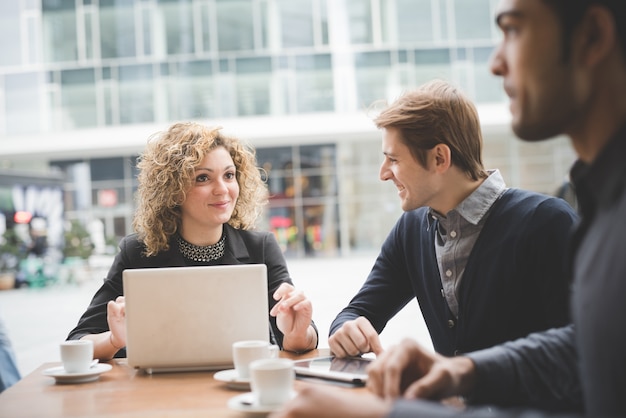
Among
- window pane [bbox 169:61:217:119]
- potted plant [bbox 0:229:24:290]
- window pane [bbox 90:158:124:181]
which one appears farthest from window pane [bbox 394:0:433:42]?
potted plant [bbox 0:229:24:290]

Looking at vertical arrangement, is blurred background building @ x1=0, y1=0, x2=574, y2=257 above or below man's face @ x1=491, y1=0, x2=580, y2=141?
above

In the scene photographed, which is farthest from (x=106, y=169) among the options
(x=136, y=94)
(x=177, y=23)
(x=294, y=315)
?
(x=294, y=315)

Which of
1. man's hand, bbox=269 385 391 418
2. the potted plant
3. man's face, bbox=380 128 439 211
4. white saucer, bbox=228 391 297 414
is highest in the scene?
man's face, bbox=380 128 439 211

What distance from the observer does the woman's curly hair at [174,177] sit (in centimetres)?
269

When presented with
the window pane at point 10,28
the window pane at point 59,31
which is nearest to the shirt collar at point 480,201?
the window pane at point 59,31

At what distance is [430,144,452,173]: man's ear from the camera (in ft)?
7.11

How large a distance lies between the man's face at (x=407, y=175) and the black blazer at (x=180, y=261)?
2.32ft

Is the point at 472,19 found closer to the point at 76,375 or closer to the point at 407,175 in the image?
the point at 407,175

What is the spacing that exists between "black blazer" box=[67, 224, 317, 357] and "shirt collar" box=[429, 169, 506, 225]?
88 cm

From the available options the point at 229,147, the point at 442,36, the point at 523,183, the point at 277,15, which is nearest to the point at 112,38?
the point at 277,15

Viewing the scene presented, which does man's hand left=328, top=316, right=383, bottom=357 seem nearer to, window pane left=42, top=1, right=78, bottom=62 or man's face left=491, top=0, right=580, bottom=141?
man's face left=491, top=0, right=580, bottom=141

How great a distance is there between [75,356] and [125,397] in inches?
12.2

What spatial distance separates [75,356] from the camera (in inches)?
71.9

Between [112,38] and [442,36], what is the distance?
8.77m
